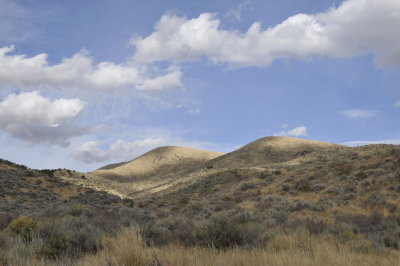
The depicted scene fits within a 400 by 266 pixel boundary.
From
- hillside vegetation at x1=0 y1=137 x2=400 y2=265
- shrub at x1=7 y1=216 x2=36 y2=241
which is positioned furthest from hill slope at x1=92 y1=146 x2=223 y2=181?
shrub at x1=7 y1=216 x2=36 y2=241

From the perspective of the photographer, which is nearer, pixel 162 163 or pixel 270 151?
pixel 270 151

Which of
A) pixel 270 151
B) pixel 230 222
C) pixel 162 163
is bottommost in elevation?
pixel 230 222

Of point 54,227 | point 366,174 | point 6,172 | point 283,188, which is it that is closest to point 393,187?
point 366,174

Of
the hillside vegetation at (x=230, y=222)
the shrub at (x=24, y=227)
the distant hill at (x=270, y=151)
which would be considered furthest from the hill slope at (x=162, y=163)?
the shrub at (x=24, y=227)

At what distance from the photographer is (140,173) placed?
101000 mm

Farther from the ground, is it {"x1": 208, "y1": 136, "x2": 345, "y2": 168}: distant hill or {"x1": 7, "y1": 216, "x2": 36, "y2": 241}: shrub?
{"x1": 208, "y1": 136, "x2": 345, "y2": 168}: distant hill

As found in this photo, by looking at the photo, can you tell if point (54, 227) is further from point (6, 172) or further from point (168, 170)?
point (168, 170)

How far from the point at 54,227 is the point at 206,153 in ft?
350

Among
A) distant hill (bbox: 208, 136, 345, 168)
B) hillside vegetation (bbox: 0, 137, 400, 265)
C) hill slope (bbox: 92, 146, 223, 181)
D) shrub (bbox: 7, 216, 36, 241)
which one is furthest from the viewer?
hill slope (bbox: 92, 146, 223, 181)

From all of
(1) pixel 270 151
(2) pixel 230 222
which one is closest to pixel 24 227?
(2) pixel 230 222

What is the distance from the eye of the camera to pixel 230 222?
7.34 metres

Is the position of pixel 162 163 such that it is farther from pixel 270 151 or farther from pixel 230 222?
pixel 230 222

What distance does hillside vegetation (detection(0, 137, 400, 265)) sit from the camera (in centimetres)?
493

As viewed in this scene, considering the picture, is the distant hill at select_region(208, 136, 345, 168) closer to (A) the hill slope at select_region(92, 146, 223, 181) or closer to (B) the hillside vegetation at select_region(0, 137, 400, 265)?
(A) the hill slope at select_region(92, 146, 223, 181)
